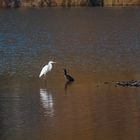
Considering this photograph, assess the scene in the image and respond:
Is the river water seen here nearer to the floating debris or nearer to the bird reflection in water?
the bird reflection in water

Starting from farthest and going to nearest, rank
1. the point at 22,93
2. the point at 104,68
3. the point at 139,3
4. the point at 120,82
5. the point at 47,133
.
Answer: the point at 139,3, the point at 104,68, the point at 120,82, the point at 22,93, the point at 47,133

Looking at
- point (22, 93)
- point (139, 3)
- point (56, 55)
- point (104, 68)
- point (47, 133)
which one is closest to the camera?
point (47, 133)

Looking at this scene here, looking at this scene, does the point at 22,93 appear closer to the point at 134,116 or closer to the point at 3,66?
the point at 134,116

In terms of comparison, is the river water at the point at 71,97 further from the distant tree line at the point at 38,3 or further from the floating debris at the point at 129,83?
the distant tree line at the point at 38,3

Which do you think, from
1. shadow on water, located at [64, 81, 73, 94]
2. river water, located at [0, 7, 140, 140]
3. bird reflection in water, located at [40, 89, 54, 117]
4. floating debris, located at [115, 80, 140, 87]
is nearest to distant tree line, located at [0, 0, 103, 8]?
river water, located at [0, 7, 140, 140]

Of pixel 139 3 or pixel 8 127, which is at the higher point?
pixel 8 127

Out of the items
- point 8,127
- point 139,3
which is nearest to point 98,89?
point 8,127

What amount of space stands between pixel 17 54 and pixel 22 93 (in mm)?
18934

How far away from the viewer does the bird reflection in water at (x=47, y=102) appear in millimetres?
21844

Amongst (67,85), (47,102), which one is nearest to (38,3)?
(67,85)

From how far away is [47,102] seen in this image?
23922 millimetres

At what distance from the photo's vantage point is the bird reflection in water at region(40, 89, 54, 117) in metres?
21.8

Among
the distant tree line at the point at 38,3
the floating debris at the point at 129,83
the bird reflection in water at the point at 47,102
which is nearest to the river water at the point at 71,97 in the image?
the bird reflection in water at the point at 47,102

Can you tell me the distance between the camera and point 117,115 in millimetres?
20938
